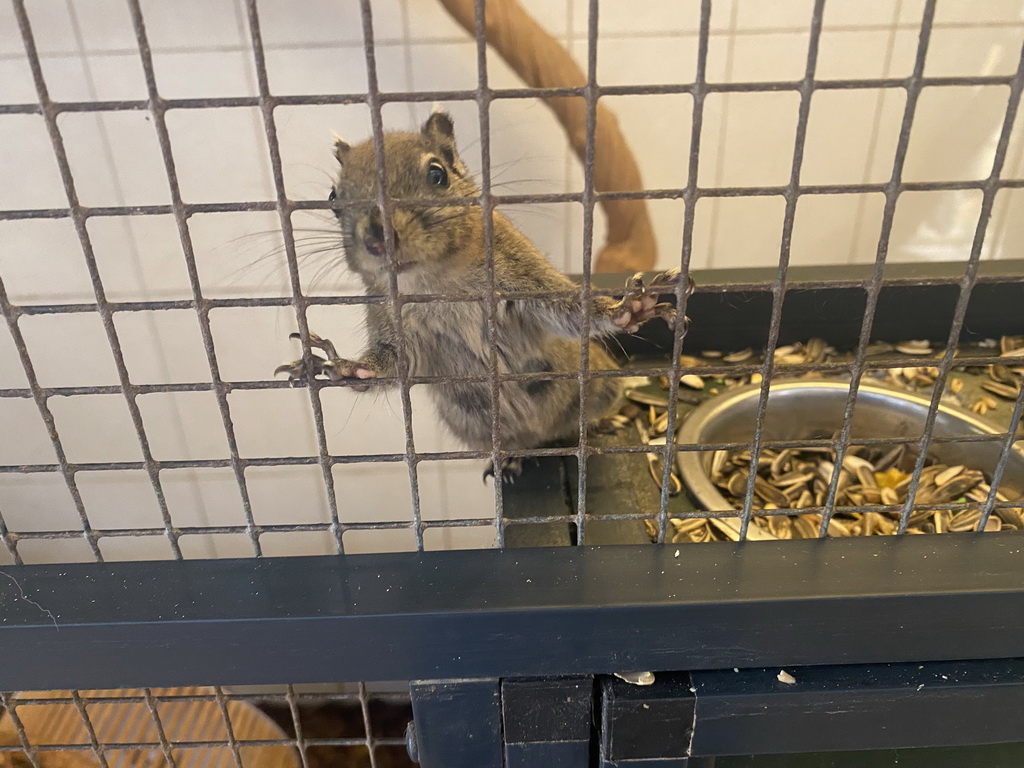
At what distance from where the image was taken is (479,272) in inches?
41.4

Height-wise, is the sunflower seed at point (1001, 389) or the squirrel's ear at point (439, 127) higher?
the squirrel's ear at point (439, 127)

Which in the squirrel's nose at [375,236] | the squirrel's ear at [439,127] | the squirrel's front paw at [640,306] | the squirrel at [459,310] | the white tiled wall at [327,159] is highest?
the white tiled wall at [327,159]

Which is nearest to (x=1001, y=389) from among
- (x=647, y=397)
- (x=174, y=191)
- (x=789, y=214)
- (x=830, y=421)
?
(x=830, y=421)

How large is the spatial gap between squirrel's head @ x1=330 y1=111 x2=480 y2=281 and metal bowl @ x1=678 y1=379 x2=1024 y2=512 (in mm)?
438

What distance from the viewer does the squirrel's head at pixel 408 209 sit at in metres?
0.87

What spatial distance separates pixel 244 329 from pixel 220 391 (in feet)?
4.64

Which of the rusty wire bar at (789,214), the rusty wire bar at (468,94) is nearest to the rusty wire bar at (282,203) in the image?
the rusty wire bar at (468,94)

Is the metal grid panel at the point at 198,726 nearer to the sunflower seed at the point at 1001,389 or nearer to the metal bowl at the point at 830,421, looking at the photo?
the metal bowl at the point at 830,421

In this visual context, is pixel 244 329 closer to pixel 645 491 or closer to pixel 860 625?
pixel 645 491

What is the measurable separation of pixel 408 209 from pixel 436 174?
101mm

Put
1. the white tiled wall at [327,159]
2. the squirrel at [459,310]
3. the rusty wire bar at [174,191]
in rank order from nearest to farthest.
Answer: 1. the rusty wire bar at [174,191]
2. the squirrel at [459,310]
3. the white tiled wall at [327,159]

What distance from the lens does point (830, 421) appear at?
4.38ft

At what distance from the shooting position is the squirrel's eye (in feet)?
3.12

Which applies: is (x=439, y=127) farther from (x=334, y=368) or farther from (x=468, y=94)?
(x=468, y=94)
